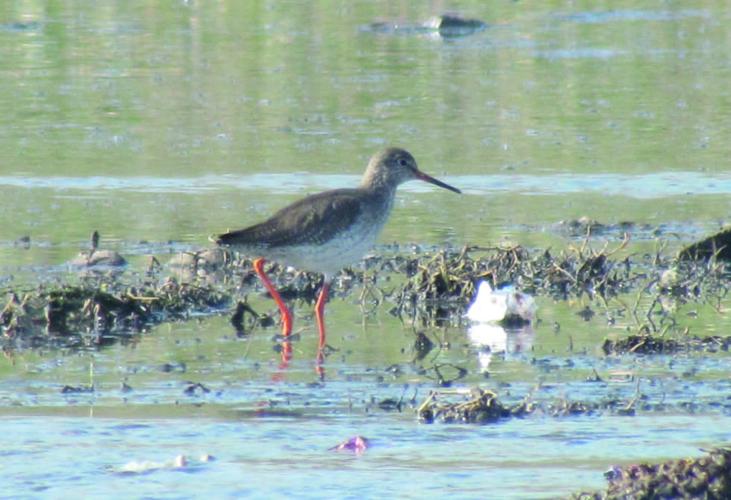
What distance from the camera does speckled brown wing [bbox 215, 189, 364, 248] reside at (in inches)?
367

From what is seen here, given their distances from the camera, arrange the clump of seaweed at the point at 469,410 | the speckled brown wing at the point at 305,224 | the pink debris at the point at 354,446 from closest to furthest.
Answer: the pink debris at the point at 354,446 → the clump of seaweed at the point at 469,410 → the speckled brown wing at the point at 305,224

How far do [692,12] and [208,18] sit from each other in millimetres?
6658

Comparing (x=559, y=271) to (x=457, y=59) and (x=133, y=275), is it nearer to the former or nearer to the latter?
(x=133, y=275)

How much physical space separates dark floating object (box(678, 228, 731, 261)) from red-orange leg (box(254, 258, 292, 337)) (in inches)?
92.4

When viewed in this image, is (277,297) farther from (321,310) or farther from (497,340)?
(497,340)

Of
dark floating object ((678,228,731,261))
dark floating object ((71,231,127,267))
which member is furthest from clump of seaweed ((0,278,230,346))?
dark floating object ((678,228,731,261))

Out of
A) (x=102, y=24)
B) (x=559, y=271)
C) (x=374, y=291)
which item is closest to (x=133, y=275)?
(x=374, y=291)

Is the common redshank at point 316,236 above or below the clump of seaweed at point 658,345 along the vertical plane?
above

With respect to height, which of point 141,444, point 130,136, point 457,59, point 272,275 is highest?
point 457,59

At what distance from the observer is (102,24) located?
78.9ft

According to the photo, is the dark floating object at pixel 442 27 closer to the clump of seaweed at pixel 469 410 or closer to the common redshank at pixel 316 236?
the common redshank at pixel 316 236

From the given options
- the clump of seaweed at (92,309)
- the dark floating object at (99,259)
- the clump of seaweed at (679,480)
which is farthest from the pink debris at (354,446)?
the dark floating object at (99,259)

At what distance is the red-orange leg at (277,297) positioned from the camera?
9.01 metres

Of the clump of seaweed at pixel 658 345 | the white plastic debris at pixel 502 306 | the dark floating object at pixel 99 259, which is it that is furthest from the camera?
the dark floating object at pixel 99 259
